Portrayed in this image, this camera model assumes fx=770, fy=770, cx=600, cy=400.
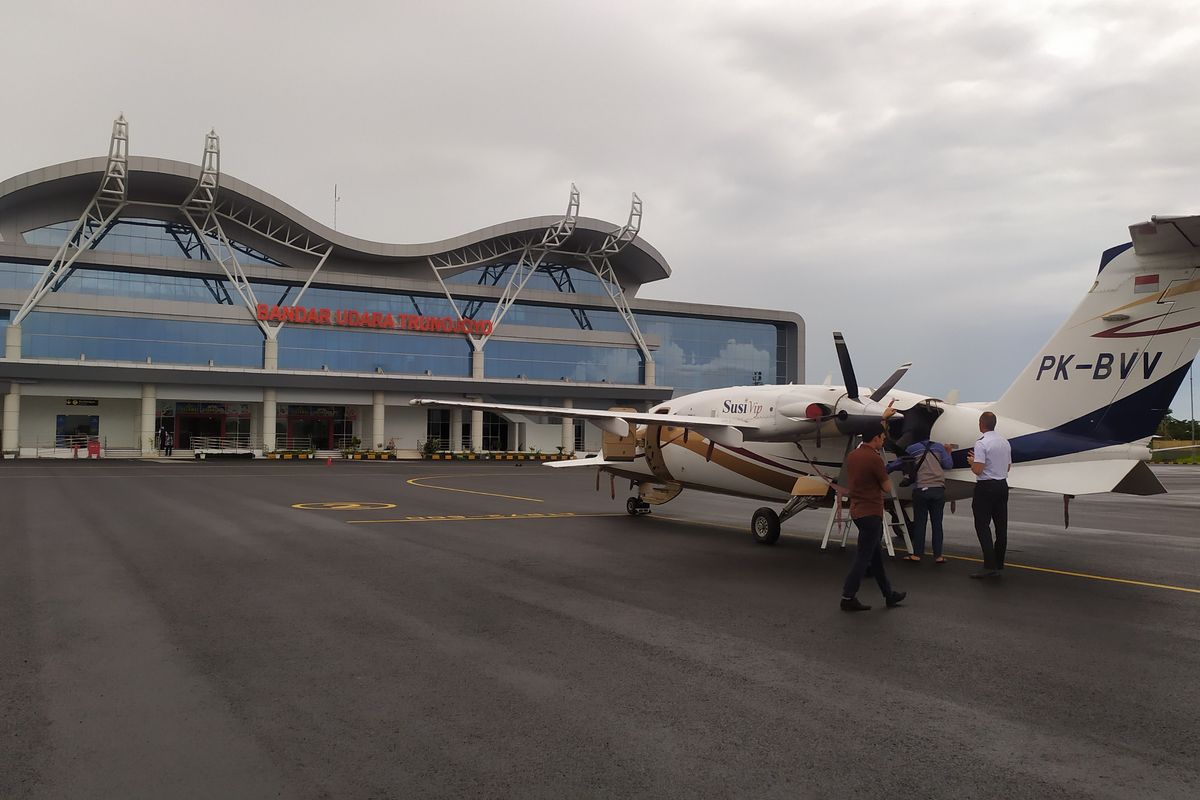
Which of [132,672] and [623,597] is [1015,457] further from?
[132,672]

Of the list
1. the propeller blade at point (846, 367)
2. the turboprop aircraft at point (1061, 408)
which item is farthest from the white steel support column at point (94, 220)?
the propeller blade at point (846, 367)

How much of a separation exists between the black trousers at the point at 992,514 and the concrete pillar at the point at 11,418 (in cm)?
5812

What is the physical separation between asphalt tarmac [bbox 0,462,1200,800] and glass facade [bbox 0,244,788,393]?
4580cm

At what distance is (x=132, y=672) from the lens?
6688mm

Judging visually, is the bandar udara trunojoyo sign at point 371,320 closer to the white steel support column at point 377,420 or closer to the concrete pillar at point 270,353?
the concrete pillar at point 270,353

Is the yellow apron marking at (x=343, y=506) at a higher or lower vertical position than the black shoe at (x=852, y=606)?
lower

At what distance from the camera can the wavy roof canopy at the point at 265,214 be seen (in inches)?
2069

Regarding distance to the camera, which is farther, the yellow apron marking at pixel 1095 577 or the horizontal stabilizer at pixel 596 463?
the horizontal stabilizer at pixel 596 463

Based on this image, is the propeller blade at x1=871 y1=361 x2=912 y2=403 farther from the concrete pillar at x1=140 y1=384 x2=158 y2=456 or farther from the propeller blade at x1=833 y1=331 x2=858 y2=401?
the concrete pillar at x1=140 y1=384 x2=158 y2=456

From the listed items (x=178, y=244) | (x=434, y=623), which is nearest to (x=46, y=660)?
(x=434, y=623)

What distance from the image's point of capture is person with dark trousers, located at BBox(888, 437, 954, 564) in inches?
499

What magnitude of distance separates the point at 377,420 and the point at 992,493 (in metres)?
53.1

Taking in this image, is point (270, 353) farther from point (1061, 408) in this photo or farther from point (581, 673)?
point (581, 673)

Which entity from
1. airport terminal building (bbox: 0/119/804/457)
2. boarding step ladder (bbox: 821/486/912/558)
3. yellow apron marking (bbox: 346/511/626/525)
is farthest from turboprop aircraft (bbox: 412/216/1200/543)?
airport terminal building (bbox: 0/119/804/457)
